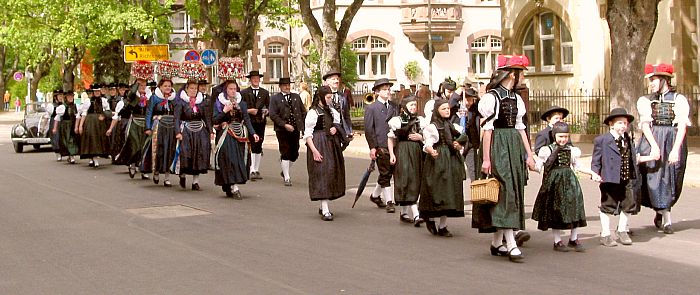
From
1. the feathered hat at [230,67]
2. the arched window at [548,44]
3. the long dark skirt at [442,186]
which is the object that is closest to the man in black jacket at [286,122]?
the long dark skirt at [442,186]

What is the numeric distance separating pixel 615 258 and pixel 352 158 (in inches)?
590

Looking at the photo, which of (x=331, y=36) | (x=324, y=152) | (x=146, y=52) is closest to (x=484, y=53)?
(x=146, y=52)

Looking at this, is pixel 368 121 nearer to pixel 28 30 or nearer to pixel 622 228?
pixel 622 228

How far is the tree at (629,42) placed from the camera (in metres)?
21.2

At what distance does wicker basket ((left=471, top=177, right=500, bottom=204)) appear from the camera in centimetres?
1007

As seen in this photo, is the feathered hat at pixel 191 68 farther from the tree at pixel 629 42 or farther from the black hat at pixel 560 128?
the black hat at pixel 560 128

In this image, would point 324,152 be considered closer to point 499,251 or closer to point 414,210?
point 414,210

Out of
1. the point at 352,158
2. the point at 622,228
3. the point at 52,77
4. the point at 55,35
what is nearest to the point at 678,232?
the point at 622,228

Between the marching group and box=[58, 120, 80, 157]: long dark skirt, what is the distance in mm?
6190

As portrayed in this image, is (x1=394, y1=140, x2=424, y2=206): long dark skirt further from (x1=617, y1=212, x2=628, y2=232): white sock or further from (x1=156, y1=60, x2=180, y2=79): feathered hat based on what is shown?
(x1=156, y1=60, x2=180, y2=79): feathered hat

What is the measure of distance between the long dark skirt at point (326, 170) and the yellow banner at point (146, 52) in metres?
23.6

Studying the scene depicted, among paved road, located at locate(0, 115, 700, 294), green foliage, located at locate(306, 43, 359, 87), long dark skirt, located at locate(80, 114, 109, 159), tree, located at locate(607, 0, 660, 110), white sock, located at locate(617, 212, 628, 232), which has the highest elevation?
green foliage, located at locate(306, 43, 359, 87)

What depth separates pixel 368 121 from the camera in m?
14.1

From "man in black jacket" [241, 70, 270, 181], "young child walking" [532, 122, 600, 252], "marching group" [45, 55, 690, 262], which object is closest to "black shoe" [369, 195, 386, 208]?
"marching group" [45, 55, 690, 262]
